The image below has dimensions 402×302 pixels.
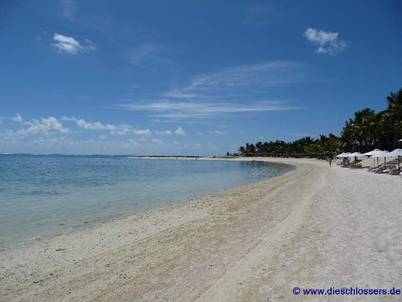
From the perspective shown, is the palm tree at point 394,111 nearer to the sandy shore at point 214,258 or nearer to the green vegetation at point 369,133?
the green vegetation at point 369,133

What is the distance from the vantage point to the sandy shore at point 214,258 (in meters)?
5.26

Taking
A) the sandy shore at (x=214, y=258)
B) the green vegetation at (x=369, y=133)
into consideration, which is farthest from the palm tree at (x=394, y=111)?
the sandy shore at (x=214, y=258)

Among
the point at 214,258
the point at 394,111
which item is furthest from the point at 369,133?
the point at 214,258

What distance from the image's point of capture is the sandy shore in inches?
207

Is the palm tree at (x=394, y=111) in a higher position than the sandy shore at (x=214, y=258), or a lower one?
higher

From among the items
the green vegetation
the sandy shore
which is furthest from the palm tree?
the sandy shore

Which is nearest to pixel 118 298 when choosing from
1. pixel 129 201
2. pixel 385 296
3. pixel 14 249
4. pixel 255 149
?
pixel 385 296

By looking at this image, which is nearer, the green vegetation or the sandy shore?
the sandy shore

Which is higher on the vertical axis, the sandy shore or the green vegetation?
the green vegetation

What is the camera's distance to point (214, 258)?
6.86m

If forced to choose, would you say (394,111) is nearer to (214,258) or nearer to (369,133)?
(369,133)

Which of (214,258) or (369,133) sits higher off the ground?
(369,133)

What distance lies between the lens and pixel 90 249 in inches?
320

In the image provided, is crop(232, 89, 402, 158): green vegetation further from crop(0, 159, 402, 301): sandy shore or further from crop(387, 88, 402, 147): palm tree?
crop(0, 159, 402, 301): sandy shore
